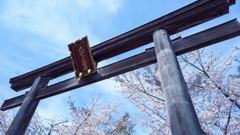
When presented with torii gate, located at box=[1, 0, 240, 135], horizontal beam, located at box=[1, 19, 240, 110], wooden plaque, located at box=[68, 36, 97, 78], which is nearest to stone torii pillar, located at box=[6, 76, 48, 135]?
torii gate, located at box=[1, 0, 240, 135]

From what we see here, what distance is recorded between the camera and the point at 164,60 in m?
2.43

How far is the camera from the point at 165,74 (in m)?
2.26

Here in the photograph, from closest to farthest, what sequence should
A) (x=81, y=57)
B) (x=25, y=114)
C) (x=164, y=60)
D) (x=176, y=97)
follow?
(x=176, y=97) → (x=164, y=60) → (x=25, y=114) → (x=81, y=57)

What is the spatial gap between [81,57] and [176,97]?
2.86 m

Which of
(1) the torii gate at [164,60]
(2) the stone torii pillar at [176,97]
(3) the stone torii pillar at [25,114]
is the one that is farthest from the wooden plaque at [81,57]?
(2) the stone torii pillar at [176,97]

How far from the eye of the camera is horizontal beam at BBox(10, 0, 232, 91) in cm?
288

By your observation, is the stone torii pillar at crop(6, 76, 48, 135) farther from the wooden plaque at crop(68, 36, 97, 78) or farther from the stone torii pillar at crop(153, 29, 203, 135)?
the stone torii pillar at crop(153, 29, 203, 135)

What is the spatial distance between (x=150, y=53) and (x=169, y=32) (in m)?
0.73

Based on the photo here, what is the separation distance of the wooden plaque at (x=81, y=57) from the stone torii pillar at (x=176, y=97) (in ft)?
6.53

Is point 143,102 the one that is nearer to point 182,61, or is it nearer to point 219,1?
point 182,61

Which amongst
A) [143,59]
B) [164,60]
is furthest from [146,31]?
[164,60]

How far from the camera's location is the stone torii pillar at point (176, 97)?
1.66 metres

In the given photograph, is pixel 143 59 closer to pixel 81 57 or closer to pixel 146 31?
pixel 146 31

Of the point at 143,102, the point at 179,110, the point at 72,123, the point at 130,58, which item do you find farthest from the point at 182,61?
the point at 72,123
